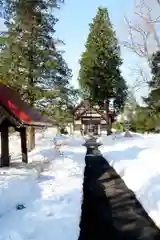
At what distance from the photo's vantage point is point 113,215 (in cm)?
784

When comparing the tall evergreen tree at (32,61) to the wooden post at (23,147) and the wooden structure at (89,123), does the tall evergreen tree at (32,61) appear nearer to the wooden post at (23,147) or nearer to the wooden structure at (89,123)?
the wooden post at (23,147)

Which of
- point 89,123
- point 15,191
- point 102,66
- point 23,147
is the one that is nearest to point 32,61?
point 23,147

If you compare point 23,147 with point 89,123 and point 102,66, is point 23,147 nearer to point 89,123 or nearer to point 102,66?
point 102,66

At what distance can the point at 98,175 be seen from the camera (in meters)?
13.8

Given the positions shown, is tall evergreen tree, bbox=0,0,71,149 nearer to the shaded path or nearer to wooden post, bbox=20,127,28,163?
wooden post, bbox=20,127,28,163

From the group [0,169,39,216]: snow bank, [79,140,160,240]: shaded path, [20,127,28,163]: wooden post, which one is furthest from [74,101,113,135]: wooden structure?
[0,169,39,216]: snow bank

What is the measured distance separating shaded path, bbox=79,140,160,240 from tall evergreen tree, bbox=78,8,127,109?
115 ft

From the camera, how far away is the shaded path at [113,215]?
21.0 ft

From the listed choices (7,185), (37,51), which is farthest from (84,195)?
(37,51)

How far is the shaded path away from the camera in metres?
6.40

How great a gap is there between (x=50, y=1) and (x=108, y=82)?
26.5 meters

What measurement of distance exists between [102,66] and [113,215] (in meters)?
40.2

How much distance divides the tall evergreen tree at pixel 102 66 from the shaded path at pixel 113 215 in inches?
1384

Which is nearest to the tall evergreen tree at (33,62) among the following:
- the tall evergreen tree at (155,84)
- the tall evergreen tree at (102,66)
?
the tall evergreen tree at (155,84)
